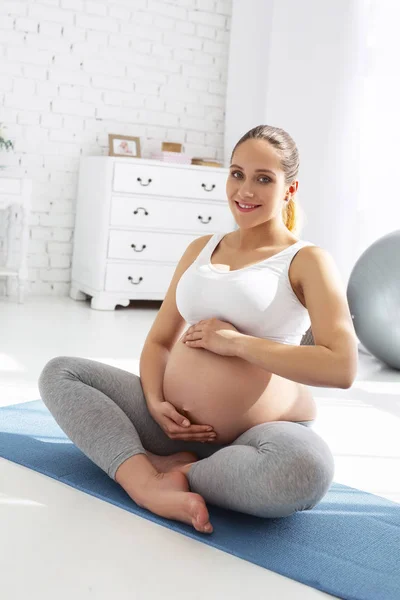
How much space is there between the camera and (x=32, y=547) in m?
1.55

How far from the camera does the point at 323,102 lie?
449 cm

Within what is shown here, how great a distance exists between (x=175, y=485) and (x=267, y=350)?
34 centimetres

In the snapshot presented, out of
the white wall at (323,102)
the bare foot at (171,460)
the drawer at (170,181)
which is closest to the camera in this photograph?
the bare foot at (171,460)

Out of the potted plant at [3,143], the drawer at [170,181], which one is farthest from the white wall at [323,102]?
the potted plant at [3,143]

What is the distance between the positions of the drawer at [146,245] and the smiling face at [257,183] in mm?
2802

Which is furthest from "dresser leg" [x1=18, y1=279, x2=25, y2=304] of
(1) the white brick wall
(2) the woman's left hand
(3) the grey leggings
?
(2) the woman's left hand

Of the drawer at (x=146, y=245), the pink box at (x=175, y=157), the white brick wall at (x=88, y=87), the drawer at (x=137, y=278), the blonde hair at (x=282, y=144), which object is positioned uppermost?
the white brick wall at (x=88, y=87)

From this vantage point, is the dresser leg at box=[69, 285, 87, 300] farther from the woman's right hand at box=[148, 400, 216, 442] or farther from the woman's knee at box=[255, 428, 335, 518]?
the woman's knee at box=[255, 428, 335, 518]

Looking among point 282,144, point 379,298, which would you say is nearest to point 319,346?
point 282,144

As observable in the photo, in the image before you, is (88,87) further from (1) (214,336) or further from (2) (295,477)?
(2) (295,477)

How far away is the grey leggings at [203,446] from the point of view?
1.62 metres

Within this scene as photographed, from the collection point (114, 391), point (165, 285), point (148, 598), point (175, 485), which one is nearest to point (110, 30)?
point (165, 285)

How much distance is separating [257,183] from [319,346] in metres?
0.40

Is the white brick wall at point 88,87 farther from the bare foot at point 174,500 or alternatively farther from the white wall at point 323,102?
the bare foot at point 174,500
